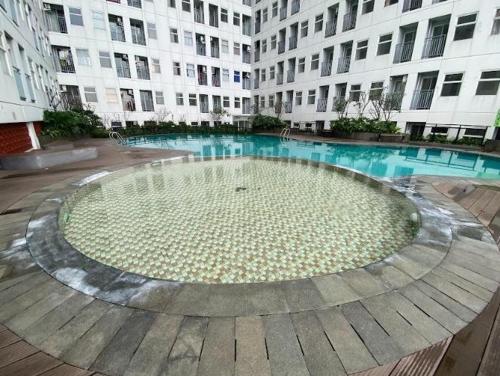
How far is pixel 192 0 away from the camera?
20766mm

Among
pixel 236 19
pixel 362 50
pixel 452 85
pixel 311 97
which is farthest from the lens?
pixel 236 19

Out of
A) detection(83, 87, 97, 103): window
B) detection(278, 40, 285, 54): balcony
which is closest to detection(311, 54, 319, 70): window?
detection(278, 40, 285, 54): balcony

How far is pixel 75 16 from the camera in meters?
17.2

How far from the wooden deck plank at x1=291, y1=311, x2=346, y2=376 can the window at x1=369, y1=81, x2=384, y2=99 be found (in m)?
16.1

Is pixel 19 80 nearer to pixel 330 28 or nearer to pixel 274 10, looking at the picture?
pixel 330 28

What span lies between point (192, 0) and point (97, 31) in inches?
348

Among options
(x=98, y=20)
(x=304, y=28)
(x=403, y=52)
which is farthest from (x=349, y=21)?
(x=98, y=20)

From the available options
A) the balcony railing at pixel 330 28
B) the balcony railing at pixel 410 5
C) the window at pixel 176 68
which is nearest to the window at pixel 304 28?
the balcony railing at pixel 330 28

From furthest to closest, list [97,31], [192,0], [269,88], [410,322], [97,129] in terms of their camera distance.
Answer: [269,88]
[192,0]
[97,31]
[97,129]
[410,322]

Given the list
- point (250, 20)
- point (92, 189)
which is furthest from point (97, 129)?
point (250, 20)

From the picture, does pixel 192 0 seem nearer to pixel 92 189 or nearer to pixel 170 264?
pixel 92 189

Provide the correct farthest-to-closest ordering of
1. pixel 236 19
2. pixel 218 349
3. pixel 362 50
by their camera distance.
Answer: pixel 236 19
pixel 362 50
pixel 218 349

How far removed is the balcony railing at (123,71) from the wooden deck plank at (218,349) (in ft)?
75.4

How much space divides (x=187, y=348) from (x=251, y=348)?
45 centimetres
